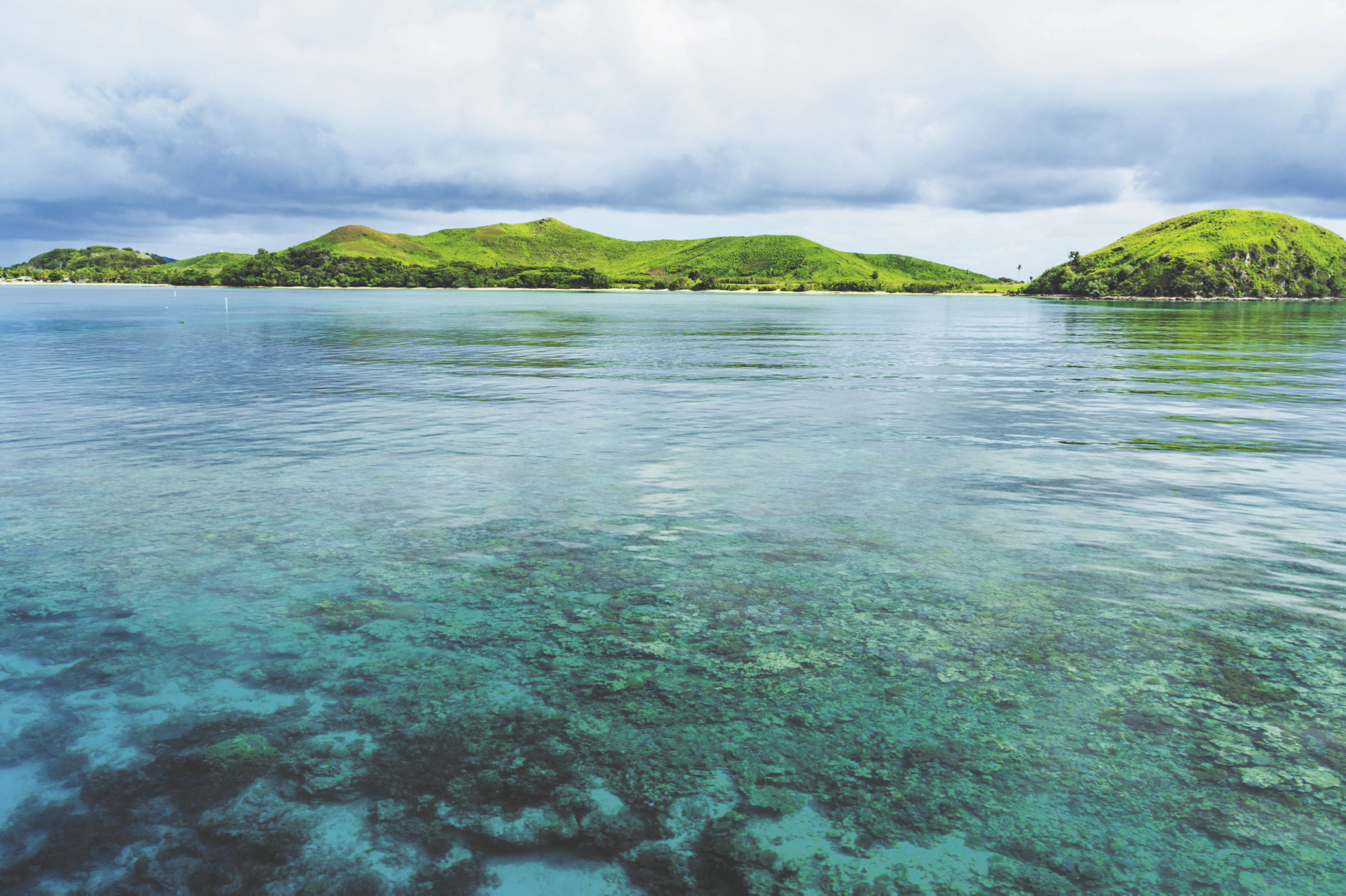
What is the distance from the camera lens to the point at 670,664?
789cm

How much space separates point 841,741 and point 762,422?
16299 mm

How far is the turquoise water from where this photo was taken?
5.41m

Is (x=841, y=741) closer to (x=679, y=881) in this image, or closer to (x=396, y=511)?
(x=679, y=881)

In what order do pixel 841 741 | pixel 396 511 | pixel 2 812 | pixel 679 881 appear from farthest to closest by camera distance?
1. pixel 396 511
2. pixel 841 741
3. pixel 2 812
4. pixel 679 881

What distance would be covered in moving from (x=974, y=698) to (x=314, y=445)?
16391 mm

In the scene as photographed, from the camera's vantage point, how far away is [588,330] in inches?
2781

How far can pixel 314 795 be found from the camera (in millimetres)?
5930

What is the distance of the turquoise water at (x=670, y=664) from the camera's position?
A: 17.7 ft

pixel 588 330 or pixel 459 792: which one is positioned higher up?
pixel 588 330

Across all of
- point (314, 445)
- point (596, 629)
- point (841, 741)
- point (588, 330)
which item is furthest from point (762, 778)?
point (588, 330)

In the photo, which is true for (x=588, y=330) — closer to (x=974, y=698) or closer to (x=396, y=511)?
(x=396, y=511)

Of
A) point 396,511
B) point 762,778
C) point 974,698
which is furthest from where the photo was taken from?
point 396,511

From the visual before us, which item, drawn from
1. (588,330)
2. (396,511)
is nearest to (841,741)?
(396,511)

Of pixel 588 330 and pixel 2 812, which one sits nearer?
pixel 2 812
